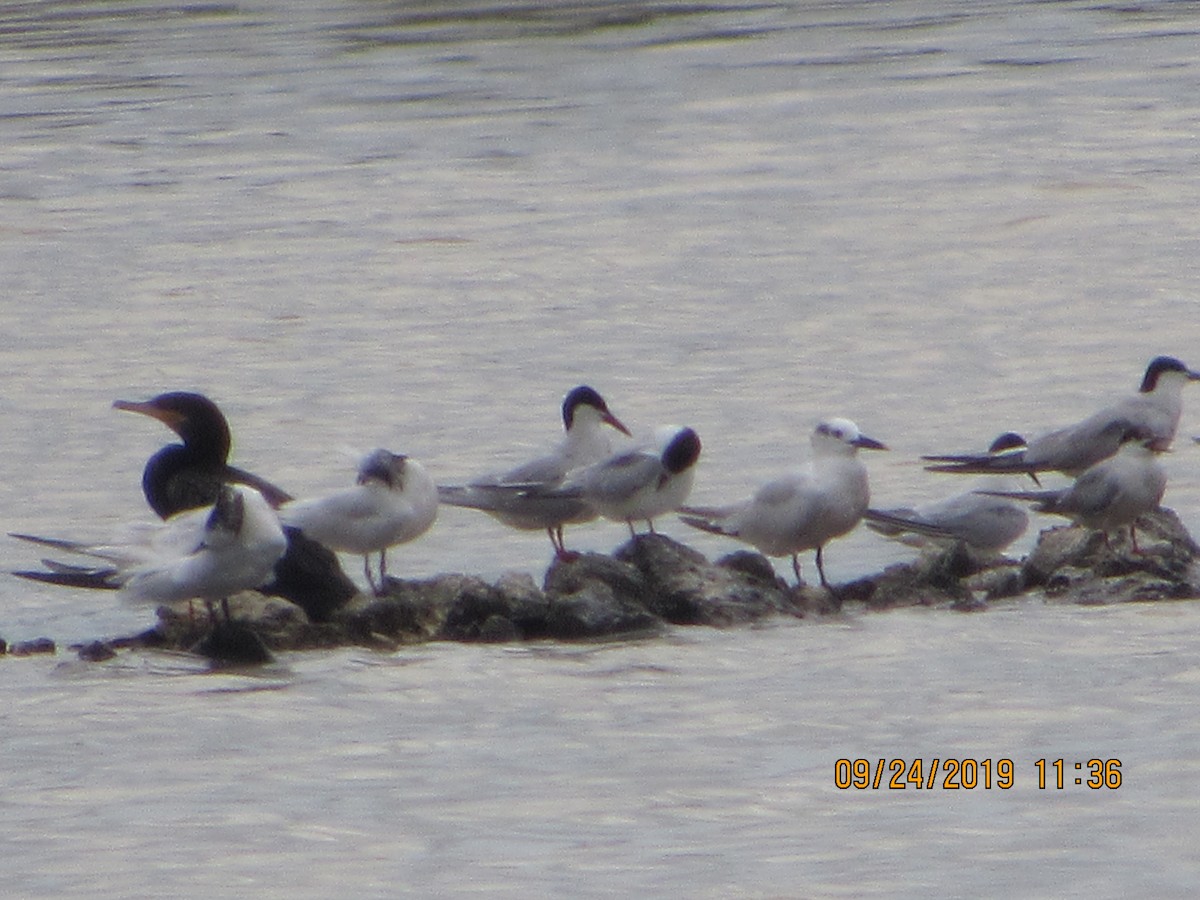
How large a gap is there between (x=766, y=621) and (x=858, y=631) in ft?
1.06

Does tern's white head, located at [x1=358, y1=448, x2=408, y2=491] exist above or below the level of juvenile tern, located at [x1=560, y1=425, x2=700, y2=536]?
above

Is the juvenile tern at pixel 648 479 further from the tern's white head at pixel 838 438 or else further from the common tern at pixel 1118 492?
the common tern at pixel 1118 492

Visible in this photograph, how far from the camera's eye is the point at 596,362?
46.3 feet

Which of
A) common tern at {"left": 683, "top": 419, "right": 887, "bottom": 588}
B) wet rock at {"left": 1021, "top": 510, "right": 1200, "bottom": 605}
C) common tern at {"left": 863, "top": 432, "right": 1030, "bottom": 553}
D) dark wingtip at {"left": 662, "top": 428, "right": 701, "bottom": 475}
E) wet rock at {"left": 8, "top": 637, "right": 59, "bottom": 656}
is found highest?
dark wingtip at {"left": 662, "top": 428, "right": 701, "bottom": 475}

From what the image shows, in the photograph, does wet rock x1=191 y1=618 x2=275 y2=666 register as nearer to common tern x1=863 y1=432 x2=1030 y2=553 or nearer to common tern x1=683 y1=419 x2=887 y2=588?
common tern x1=683 y1=419 x2=887 y2=588

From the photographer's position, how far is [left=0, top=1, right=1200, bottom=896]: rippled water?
6566mm

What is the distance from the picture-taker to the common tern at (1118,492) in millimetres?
9164

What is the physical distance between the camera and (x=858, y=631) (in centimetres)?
861

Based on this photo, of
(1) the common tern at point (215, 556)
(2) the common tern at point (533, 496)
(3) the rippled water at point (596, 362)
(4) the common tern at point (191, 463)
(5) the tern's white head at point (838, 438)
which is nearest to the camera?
(3) the rippled water at point (596, 362)

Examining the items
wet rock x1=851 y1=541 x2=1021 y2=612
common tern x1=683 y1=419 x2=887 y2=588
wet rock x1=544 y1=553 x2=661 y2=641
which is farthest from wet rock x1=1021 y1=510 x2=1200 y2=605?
wet rock x1=544 y1=553 x2=661 y2=641

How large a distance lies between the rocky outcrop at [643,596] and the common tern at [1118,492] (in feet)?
0.24

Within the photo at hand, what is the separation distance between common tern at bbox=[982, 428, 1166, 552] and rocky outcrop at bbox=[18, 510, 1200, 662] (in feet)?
0.24

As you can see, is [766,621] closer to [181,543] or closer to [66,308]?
[181,543]

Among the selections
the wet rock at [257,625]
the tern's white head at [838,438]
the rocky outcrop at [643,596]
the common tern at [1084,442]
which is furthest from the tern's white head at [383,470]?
the common tern at [1084,442]
